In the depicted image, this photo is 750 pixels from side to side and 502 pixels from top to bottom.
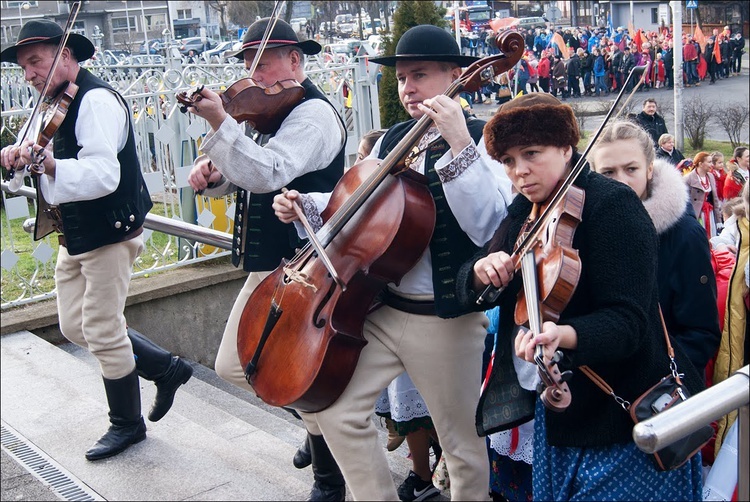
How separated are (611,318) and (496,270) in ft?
0.99

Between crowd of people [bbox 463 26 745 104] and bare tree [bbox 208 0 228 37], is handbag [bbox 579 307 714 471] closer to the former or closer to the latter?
crowd of people [bbox 463 26 745 104]

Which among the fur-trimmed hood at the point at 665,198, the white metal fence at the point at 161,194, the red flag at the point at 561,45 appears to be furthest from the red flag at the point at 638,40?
the fur-trimmed hood at the point at 665,198

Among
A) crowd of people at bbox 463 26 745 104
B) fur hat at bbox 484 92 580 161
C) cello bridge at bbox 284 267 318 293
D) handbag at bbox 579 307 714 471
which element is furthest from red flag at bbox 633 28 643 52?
handbag at bbox 579 307 714 471

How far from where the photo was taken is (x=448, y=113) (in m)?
2.55

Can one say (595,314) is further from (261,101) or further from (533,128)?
(261,101)

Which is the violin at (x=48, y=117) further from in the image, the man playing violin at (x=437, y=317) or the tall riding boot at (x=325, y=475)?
the tall riding boot at (x=325, y=475)

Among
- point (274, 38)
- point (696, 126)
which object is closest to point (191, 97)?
point (274, 38)

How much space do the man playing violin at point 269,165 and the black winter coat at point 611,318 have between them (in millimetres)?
1135

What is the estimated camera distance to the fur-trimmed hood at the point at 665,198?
109 inches

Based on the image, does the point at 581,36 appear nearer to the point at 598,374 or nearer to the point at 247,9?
the point at 247,9

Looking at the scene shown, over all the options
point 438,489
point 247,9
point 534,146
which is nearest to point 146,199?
point 438,489

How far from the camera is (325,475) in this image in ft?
10.3

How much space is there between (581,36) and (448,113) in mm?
31977

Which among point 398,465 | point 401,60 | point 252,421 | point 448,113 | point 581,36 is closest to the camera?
point 448,113
